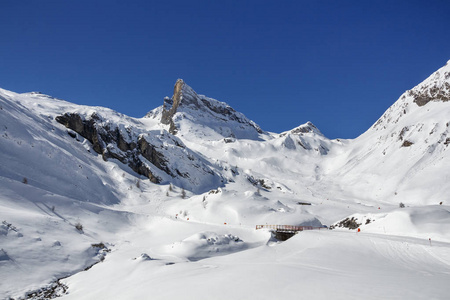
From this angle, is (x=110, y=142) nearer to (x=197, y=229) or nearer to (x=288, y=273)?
(x=197, y=229)

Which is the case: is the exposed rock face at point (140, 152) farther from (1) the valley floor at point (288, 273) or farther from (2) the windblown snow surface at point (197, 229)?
(1) the valley floor at point (288, 273)

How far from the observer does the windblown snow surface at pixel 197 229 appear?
11.5 meters

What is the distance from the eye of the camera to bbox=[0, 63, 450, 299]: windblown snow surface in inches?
454

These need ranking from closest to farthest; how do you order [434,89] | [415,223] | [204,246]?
[204,246]
[415,223]
[434,89]

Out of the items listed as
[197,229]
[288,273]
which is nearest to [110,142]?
[197,229]

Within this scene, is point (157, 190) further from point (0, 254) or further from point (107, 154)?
point (0, 254)

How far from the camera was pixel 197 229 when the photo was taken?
33.1m

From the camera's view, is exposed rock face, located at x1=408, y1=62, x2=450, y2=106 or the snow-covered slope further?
exposed rock face, located at x1=408, y1=62, x2=450, y2=106

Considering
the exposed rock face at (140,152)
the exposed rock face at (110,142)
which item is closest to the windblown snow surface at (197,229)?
the exposed rock face at (140,152)

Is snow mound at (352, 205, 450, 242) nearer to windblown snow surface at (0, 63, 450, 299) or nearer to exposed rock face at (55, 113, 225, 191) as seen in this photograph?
windblown snow surface at (0, 63, 450, 299)

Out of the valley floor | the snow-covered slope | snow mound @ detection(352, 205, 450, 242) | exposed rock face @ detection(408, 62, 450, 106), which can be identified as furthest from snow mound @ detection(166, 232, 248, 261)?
exposed rock face @ detection(408, 62, 450, 106)

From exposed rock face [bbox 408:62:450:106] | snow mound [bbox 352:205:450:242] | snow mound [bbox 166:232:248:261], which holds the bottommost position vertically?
snow mound [bbox 166:232:248:261]

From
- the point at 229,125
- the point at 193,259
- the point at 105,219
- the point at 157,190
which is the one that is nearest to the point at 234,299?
the point at 193,259

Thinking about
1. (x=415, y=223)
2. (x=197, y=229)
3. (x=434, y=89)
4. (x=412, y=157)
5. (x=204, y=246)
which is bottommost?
(x=204, y=246)
